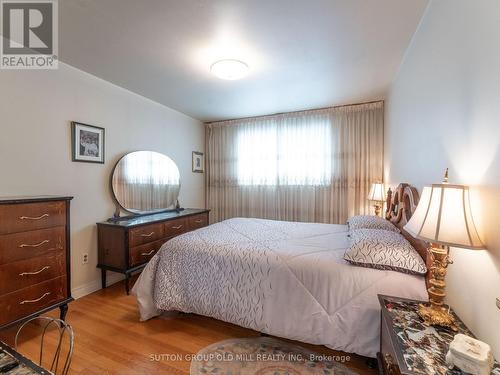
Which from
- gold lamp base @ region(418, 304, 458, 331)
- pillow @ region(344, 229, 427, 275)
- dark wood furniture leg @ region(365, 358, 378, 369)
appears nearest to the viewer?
gold lamp base @ region(418, 304, 458, 331)

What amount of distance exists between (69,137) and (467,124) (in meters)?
3.37

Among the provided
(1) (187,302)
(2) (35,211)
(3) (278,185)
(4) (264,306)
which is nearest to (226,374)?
(4) (264,306)

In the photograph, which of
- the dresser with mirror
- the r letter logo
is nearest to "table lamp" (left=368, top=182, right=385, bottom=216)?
the dresser with mirror

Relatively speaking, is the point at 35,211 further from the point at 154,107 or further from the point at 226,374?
the point at 154,107

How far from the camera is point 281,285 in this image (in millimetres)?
1787

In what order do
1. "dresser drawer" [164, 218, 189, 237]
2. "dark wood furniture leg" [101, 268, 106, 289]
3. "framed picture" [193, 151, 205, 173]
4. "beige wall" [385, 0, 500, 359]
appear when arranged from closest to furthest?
"beige wall" [385, 0, 500, 359] → "dark wood furniture leg" [101, 268, 106, 289] → "dresser drawer" [164, 218, 189, 237] → "framed picture" [193, 151, 205, 173]

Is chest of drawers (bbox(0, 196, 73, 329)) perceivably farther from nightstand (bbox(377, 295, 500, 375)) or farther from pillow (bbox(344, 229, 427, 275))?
nightstand (bbox(377, 295, 500, 375))

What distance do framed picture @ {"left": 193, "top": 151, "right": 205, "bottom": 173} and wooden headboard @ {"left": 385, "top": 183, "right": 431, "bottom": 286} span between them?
3340 mm

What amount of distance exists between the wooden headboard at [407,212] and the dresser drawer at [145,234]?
2.78 m

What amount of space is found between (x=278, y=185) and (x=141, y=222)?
235 centimetres

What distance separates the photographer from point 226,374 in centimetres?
163

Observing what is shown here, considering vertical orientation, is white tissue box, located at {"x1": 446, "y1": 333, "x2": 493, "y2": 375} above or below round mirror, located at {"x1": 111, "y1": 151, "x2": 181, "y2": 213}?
below

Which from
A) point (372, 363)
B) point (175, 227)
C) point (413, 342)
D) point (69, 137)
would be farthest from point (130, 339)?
point (69, 137)

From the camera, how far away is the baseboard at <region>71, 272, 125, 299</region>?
268 centimetres
